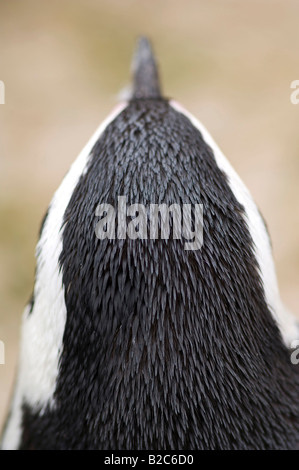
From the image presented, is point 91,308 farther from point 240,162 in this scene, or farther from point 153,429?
point 240,162

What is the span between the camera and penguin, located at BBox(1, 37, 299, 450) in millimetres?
613

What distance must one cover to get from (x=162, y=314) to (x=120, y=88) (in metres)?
1.50

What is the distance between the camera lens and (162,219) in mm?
605

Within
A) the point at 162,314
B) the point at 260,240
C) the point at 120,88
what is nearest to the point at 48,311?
the point at 162,314

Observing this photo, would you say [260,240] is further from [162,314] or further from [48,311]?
[48,311]

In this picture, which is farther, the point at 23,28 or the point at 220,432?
the point at 23,28

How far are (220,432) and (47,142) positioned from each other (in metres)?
1.70

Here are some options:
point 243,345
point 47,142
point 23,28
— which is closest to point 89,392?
point 243,345

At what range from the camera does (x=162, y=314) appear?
611 millimetres
